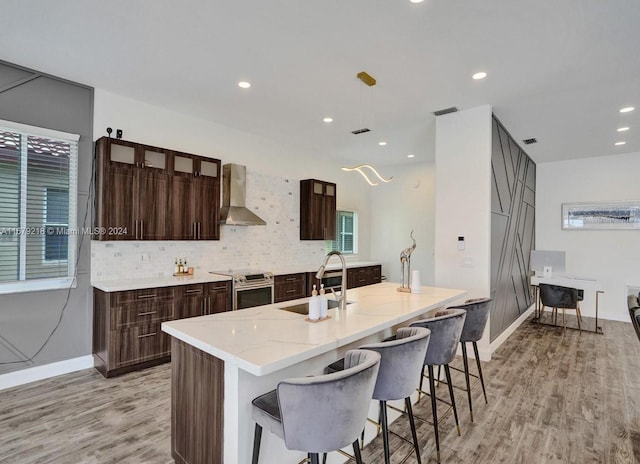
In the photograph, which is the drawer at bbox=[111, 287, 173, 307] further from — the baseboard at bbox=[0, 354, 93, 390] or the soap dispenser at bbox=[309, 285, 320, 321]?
the soap dispenser at bbox=[309, 285, 320, 321]

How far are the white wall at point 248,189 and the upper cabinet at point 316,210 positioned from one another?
0.13 m

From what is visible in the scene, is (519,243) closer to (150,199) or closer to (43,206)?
(150,199)

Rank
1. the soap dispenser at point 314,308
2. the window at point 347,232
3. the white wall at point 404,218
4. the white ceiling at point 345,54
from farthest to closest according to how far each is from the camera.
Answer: the window at point 347,232
the white wall at point 404,218
the white ceiling at point 345,54
the soap dispenser at point 314,308

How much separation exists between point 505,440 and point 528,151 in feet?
17.3

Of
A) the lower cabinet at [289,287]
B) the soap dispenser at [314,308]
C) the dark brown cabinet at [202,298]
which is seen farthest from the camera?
the lower cabinet at [289,287]

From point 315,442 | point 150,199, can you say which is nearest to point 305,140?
point 150,199

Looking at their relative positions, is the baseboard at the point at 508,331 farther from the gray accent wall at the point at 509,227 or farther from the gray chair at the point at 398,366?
the gray chair at the point at 398,366

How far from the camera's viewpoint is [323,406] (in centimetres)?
136

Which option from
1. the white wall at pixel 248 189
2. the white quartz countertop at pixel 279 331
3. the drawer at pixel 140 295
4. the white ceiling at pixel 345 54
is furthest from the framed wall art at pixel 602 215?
the drawer at pixel 140 295

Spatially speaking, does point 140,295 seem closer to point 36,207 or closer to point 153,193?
point 153,193

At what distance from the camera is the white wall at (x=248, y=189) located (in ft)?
12.8

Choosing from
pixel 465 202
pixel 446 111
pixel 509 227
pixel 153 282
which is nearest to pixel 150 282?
pixel 153 282

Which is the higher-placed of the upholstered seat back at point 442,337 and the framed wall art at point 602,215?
the framed wall art at point 602,215

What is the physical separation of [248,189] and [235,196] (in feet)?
1.39
